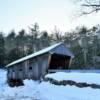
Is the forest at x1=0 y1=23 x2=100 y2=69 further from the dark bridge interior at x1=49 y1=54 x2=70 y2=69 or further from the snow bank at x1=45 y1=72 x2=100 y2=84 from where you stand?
the snow bank at x1=45 y1=72 x2=100 y2=84

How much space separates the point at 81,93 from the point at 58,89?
2.98m

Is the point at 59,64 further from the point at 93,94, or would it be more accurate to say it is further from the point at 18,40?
the point at 18,40

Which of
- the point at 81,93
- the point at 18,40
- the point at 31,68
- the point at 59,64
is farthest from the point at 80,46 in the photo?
the point at 81,93

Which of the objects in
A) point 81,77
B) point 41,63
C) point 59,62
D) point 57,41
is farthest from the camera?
point 57,41

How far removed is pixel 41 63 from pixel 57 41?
38.2 m

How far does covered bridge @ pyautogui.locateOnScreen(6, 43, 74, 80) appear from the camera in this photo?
2256cm

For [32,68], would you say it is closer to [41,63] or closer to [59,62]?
[41,63]

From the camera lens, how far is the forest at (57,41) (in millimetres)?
41147

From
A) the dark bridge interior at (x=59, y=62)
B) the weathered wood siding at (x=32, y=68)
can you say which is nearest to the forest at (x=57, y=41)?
the dark bridge interior at (x=59, y=62)

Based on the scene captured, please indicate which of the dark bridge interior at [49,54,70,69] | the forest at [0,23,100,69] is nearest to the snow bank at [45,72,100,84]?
the dark bridge interior at [49,54,70,69]

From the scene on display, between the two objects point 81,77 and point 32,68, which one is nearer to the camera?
point 81,77

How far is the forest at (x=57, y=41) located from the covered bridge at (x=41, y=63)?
8.14 meters

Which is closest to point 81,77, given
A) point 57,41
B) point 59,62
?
point 59,62

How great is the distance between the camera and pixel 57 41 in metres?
60.9
